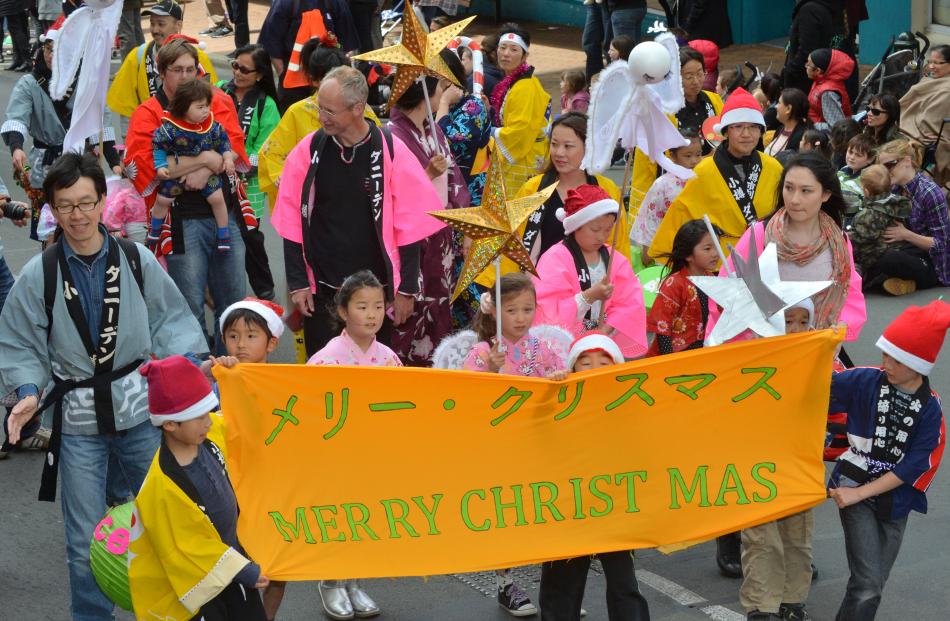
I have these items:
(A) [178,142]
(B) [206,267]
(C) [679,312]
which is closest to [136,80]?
(A) [178,142]

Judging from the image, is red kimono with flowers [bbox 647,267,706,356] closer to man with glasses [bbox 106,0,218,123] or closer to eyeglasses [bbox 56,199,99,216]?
eyeglasses [bbox 56,199,99,216]

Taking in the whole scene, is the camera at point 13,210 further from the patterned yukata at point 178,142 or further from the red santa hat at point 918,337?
the red santa hat at point 918,337

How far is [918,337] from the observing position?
5062 millimetres

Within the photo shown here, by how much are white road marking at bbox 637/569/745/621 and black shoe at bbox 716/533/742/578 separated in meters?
0.22

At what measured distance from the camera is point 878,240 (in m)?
9.98

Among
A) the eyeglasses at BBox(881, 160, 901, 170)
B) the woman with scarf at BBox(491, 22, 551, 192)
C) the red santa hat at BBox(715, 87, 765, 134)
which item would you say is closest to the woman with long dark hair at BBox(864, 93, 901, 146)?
the eyeglasses at BBox(881, 160, 901, 170)

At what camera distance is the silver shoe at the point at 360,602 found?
19.5 ft

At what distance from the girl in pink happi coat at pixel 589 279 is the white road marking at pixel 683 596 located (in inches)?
40.8

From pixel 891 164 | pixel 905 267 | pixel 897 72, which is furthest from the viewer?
pixel 897 72

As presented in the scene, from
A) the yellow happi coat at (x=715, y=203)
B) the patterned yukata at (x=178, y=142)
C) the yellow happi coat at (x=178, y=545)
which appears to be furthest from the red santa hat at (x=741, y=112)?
the yellow happi coat at (x=178, y=545)

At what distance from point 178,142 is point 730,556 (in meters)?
3.85

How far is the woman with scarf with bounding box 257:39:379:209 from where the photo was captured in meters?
8.32

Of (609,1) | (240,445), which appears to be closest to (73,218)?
(240,445)

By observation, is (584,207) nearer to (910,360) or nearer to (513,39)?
(910,360)
